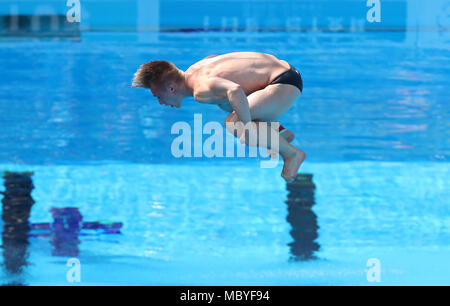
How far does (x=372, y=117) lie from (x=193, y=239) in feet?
15.5

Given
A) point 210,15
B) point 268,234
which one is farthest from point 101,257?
point 210,15

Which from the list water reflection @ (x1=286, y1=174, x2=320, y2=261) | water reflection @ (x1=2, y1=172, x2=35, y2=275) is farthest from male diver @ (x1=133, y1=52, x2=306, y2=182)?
water reflection @ (x1=2, y1=172, x2=35, y2=275)

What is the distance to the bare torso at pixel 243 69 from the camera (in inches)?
173

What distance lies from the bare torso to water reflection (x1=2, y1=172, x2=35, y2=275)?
17.1 ft

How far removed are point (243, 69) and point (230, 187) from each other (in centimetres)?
658

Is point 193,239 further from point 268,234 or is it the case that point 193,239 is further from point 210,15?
point 210,15

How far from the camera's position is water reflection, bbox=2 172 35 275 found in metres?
8.74

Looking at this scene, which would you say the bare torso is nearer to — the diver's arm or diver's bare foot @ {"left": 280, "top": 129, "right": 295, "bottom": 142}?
the diver's arm

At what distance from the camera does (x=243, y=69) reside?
4449 mm

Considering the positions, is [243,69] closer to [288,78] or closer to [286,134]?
[288,78]

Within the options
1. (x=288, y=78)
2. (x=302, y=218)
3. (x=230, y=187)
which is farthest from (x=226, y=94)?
(x=230, y=187)

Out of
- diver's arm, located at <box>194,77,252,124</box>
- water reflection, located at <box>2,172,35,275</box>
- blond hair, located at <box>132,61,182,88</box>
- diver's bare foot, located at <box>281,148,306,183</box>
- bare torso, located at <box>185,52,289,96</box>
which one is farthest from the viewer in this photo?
water reflection, located at <box>2,172,35,275</box>

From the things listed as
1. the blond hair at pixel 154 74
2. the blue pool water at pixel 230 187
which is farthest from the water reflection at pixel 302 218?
the blond hair at pixel 154 74

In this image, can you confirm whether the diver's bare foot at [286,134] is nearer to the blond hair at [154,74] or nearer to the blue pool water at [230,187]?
the blond hair at [154,74]
